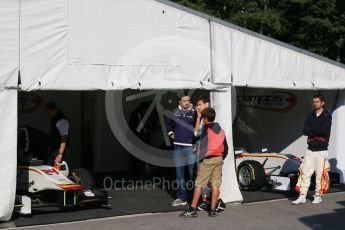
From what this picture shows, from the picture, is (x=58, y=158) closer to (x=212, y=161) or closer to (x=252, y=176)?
(x=212, y=161)

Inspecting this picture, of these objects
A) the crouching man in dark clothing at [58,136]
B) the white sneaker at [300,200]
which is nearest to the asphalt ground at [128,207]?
the white sneaker at [300,200]

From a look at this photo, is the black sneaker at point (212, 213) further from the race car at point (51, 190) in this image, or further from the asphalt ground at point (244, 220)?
the race car at point (51, 190)

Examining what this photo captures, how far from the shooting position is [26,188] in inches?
372

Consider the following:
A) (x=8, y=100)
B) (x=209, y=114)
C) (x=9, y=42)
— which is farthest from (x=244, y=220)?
(x=9, y=42)

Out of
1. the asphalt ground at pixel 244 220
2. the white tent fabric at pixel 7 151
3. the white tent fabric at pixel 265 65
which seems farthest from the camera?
the white tent fabric at pixel 265 65

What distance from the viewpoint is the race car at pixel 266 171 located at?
11.3 meters

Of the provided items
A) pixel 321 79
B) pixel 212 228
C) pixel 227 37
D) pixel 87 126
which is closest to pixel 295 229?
pixel 212 228

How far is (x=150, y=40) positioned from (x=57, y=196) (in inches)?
111

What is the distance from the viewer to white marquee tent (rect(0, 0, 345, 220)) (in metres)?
8.27

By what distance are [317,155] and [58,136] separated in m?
4.40

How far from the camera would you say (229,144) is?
10.1m

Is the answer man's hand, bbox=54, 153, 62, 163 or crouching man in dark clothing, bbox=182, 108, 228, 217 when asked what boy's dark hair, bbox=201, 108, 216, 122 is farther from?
man's hand, bbox=54, 153, 62, 163

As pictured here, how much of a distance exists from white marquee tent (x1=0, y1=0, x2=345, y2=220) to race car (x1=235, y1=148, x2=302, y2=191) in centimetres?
142

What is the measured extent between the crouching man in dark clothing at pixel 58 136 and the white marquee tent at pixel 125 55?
1.62m
